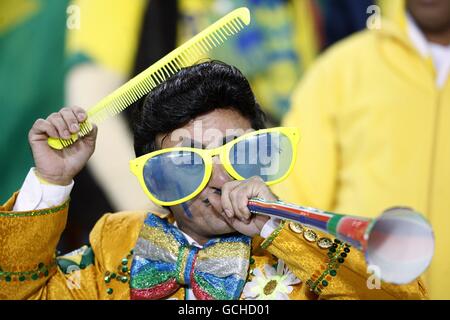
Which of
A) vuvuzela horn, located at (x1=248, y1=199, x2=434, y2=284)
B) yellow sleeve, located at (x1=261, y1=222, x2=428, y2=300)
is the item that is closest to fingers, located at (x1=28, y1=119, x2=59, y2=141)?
yellow sleeve, located at (x1=261, y1=222, x2=428, y2=300)

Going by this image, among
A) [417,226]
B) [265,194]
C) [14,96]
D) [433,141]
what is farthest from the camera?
[14,96]

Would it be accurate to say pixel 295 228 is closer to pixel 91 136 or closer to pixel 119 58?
pixel 91 136

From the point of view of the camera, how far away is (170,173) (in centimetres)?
148

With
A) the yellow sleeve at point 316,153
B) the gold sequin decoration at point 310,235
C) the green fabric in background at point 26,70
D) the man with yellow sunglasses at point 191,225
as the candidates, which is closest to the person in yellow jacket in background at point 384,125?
the yellow sleeve at point 316,153

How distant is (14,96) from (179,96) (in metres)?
1.19

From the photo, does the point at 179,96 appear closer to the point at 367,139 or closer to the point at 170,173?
the point at 170,173

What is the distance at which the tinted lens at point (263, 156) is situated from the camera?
1.47 m

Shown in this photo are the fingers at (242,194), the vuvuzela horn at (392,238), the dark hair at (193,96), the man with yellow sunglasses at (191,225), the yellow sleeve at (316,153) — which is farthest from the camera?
the yellow sleeve at (316,153)

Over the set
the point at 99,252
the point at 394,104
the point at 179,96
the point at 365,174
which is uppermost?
Result: the point at 179,96

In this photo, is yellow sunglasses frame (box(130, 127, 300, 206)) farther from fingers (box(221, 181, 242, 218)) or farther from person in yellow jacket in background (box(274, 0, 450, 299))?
person in yellow jacket in background (box(274, 0, 450, 299))

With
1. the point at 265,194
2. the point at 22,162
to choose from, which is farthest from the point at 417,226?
the point at 22,162

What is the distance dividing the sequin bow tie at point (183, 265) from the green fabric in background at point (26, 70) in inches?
43.3

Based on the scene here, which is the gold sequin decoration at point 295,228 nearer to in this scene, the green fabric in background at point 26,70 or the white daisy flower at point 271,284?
the white daisy flower at point 271,284

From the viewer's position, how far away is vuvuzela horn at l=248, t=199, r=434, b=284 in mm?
1105
